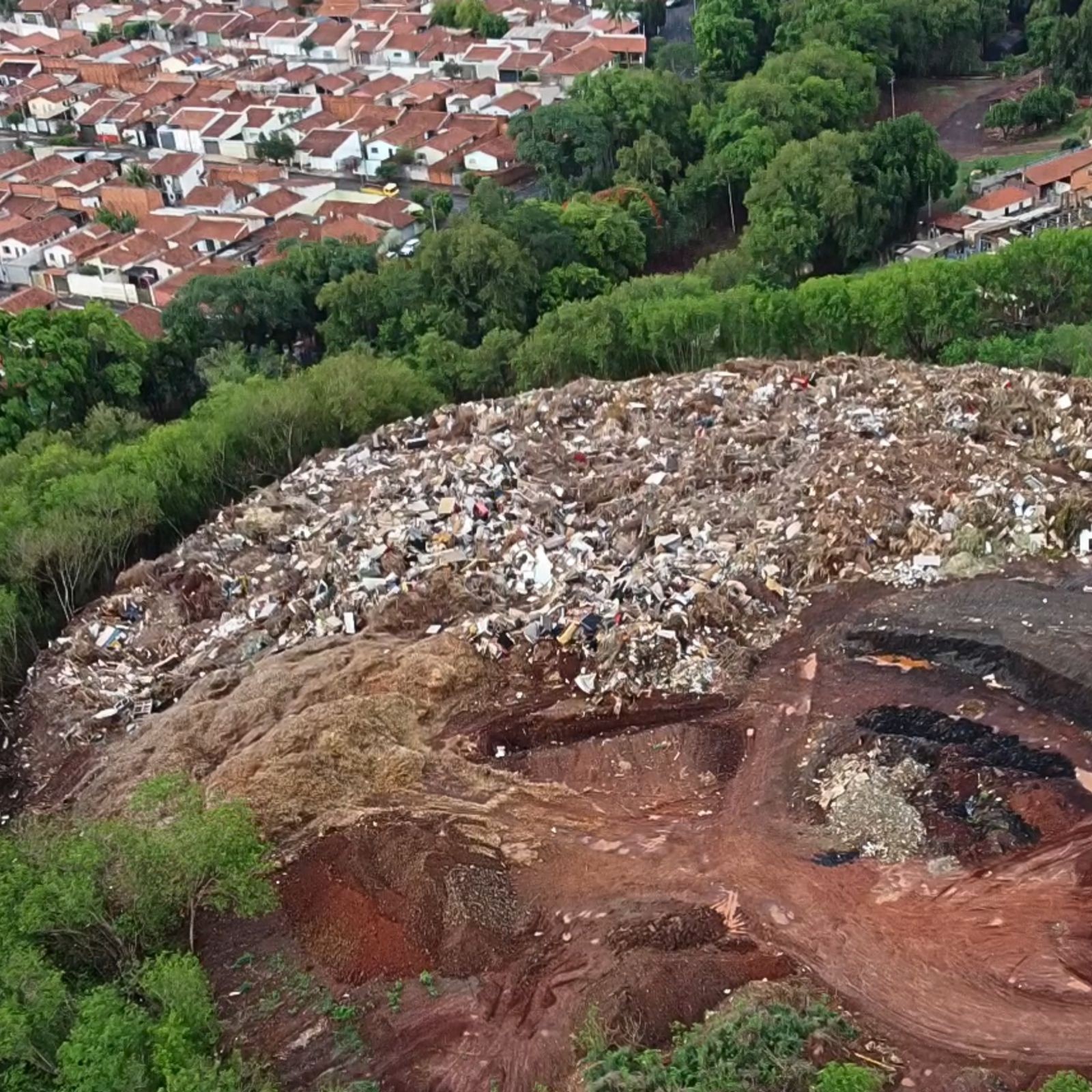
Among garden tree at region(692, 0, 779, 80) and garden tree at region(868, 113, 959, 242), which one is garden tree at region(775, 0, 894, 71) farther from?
garden tree at region(868, 113, 959, 242)

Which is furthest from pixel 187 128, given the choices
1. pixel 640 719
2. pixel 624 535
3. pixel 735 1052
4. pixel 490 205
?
pixel 735 1052

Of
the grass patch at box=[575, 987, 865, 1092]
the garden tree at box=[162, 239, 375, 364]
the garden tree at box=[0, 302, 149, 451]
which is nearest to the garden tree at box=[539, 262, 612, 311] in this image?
the garden tree at box=[162, 239, 375, 364]

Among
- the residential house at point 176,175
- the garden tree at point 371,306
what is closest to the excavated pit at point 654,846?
the garden tree at point 371,306

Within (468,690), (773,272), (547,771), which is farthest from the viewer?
(773,272)

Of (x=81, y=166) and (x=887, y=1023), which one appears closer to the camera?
(x=887, y=1023)

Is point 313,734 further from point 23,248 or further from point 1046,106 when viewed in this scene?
point 1046,106

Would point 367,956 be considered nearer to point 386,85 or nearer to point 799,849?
point 799,849

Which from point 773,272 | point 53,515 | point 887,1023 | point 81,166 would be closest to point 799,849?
point 887,1023
